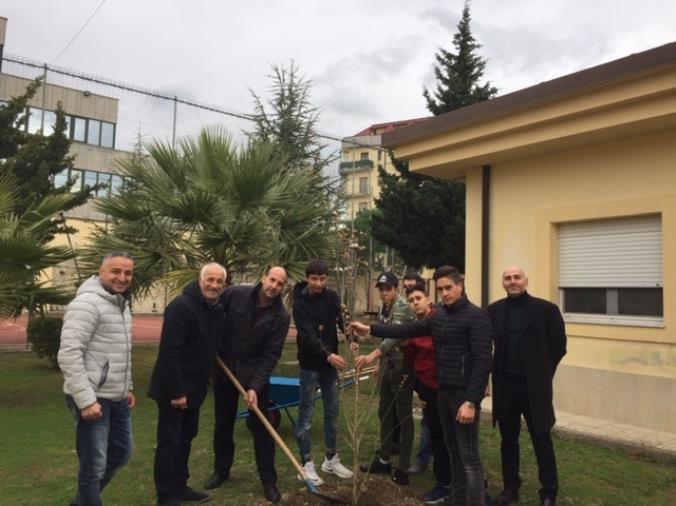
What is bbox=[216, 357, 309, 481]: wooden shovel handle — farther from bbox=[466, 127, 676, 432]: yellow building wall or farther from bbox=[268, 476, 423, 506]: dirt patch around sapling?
bbox=[466, 127, 676, 432]: yellow building wall

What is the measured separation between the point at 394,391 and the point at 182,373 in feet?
5.86

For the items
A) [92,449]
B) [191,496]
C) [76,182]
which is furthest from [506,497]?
[76,182]

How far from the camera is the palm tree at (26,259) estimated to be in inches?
267

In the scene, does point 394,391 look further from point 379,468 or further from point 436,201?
point 436,201

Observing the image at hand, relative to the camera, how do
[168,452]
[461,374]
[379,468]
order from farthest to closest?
[379,468] < [168,452] < [461,374]

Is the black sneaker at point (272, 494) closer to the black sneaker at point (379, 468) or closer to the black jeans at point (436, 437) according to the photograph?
the black sneaker at point (379, 468)

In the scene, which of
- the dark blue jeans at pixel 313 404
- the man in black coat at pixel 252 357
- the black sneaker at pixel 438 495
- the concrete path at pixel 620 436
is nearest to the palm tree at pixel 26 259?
the man in black coat at pixel 252 357

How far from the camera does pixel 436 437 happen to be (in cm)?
450

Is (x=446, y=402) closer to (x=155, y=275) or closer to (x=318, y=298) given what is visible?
(x=318, y=298)

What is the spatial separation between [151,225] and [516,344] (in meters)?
5.60

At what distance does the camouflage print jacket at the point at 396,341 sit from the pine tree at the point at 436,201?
10532mm

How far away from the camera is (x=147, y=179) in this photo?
8203mm

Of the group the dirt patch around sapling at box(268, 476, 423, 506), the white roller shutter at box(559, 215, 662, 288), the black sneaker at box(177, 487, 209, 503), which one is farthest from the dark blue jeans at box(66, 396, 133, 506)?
the white roller shutter at box(559, 215, 662, 288)

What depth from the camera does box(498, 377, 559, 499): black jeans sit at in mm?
4230
